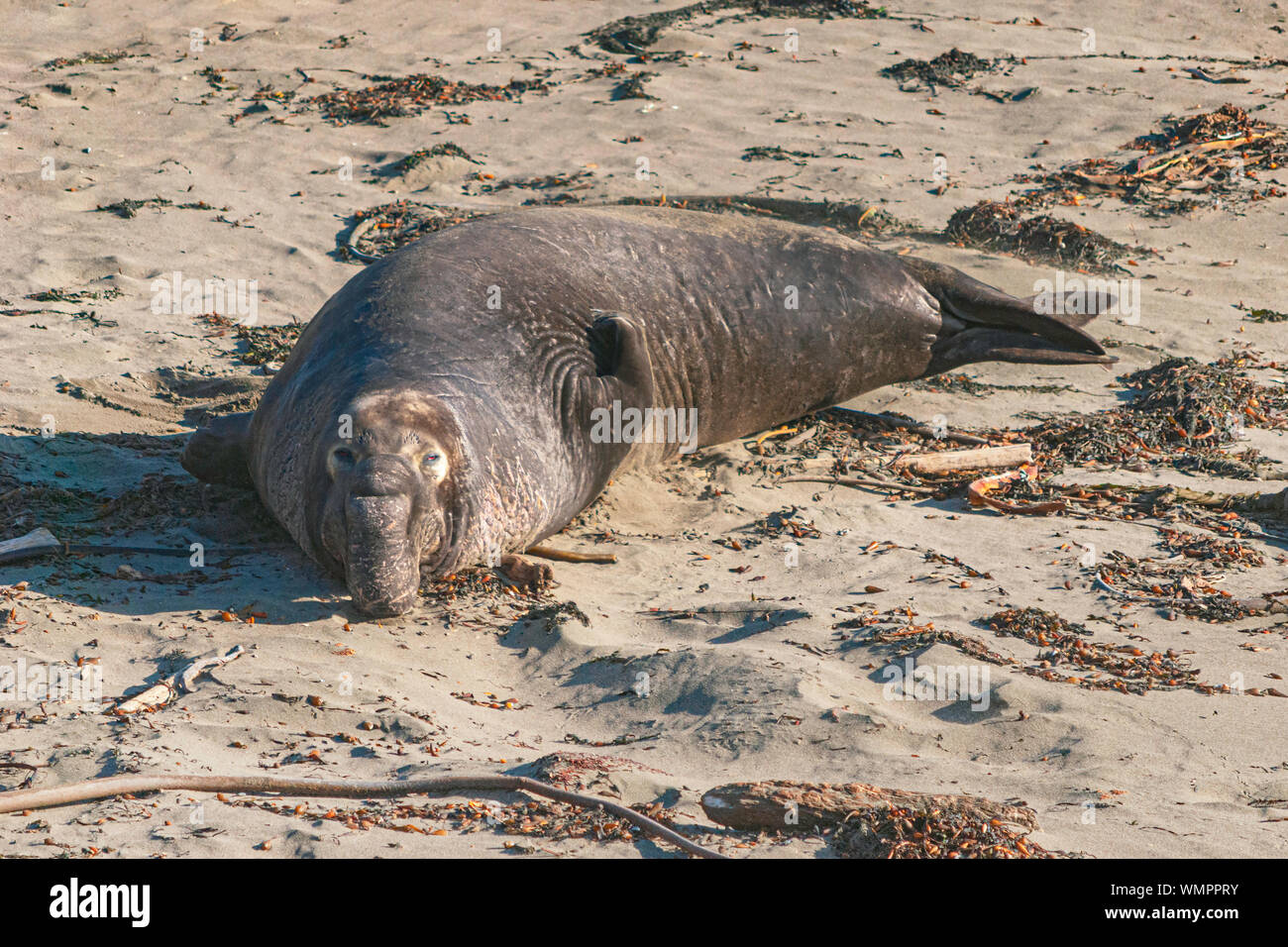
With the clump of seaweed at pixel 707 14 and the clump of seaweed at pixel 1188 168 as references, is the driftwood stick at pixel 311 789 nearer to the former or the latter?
the clump of seaweed at pixel 1188 168

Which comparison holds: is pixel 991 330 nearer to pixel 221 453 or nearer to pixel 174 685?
pixel 221 453

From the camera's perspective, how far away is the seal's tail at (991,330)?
8.09 m

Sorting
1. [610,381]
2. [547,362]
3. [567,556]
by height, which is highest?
[547,362]

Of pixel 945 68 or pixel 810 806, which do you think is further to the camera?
pixel 945 68

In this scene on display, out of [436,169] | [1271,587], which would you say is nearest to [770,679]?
[1271,587]

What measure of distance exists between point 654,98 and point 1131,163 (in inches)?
162

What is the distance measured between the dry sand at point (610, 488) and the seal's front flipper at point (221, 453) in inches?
4.8

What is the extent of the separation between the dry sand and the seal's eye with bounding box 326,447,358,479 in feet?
1.80

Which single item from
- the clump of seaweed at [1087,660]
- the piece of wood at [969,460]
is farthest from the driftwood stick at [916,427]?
the clump of seaweed at [1087,660]

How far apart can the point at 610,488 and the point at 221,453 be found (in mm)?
1911

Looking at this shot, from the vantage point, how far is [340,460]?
16.3 ft

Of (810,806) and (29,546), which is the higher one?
(29,546)

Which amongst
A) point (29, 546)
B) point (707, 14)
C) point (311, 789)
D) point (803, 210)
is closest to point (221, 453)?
point (29, 546)

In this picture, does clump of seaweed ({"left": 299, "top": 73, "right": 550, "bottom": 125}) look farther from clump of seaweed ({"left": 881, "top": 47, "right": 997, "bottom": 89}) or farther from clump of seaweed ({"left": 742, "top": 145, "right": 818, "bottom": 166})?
clump of seaweed ({"left": 881, "top": 47, "right": 997, "bottom": 89})
